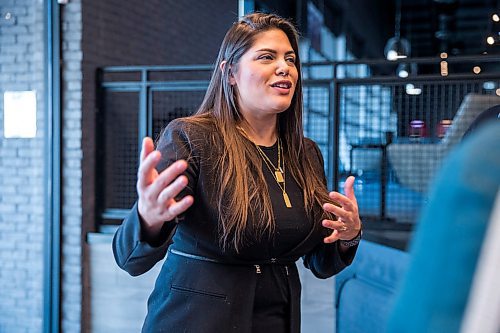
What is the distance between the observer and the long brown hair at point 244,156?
170 cm

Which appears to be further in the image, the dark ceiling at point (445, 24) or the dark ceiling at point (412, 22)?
the dark ceiling at point (445, 24)

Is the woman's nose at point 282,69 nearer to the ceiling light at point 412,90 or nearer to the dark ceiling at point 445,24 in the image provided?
the ceiling light at point 412,90

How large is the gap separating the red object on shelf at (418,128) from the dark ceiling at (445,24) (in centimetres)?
892

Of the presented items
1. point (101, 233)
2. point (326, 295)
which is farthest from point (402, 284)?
point (101, 233)

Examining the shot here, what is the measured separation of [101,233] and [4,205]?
2.55 feet

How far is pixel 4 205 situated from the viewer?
4992 mm

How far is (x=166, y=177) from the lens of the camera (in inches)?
54.2

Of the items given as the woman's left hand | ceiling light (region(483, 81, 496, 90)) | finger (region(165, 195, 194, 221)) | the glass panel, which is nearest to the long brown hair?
the woman's left hand

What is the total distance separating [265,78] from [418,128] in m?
3.05

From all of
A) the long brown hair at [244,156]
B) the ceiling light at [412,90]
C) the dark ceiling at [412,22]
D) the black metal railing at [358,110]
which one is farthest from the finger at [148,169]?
the dark ceiling at [412,22]

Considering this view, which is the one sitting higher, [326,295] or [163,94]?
[163,94]

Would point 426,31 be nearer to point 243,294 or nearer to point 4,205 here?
point 4,205

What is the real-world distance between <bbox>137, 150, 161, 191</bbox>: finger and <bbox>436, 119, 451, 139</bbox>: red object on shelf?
11.6ft

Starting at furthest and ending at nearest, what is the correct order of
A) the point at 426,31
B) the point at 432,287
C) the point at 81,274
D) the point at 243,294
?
the point at 426,31 → the point at 81,274 → the point at 243,294 → the point at 432,287
